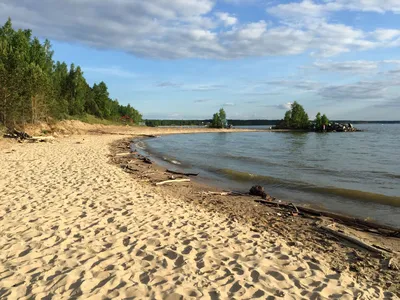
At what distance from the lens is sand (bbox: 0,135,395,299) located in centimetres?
463

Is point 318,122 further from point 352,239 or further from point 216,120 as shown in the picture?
point 352,239

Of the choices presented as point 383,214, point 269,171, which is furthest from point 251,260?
point 269,171

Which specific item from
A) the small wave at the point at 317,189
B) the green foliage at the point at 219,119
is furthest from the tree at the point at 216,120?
the small wave at the point at 317,189

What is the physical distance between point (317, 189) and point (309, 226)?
21.2 feet

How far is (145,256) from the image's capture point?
18.9 feet

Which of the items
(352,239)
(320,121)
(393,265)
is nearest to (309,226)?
(352,239)

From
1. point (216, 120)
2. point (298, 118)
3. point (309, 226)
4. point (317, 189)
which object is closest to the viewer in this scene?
point (309, 226)

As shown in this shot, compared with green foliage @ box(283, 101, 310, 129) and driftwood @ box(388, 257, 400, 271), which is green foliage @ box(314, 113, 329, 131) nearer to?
green foliage @ box(283, 101, 310, 129)

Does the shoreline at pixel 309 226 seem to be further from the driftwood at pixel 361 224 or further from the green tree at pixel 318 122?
the green tree at pixel 318 122

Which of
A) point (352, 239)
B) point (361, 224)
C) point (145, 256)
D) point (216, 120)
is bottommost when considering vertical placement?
point (361, 224)

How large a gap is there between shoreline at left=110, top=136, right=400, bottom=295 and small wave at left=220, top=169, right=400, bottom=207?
149 inches

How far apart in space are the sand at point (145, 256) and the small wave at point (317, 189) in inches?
279

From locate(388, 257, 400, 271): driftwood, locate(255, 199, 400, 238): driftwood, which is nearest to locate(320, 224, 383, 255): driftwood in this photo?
locate(388, 257, 400, 271): driftwood

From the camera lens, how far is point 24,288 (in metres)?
4.50
